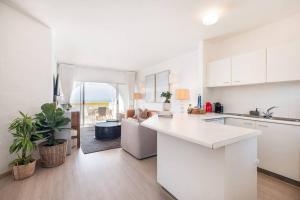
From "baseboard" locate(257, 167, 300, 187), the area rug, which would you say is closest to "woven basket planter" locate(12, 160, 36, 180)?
the area rug

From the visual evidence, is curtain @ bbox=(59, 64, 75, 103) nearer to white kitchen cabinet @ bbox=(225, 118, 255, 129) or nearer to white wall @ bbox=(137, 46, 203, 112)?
white wall @ bbox=(137, 46, 203, 112)

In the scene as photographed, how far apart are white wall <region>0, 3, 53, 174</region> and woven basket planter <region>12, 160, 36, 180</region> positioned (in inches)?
12.1

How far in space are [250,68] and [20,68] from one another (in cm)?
408

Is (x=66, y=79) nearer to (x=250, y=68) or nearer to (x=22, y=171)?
(x=22, y=171)

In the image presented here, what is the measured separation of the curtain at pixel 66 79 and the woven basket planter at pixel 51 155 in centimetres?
331

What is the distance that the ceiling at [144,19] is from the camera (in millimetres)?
1994

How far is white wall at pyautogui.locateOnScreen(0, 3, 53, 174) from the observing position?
6.93 feet

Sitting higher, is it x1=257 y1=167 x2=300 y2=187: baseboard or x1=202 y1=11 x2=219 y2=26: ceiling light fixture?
x1=202 y1=11 x2=219 y2=26: ceiling light fixture

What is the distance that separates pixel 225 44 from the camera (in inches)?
127

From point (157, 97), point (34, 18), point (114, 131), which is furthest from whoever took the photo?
point (157, 97)

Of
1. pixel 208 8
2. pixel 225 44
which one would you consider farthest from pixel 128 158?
pixel 225 44

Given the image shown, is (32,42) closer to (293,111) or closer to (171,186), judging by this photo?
(171,186)

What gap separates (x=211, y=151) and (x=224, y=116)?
5.92 ft

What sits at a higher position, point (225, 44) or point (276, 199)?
point (225, 44)
